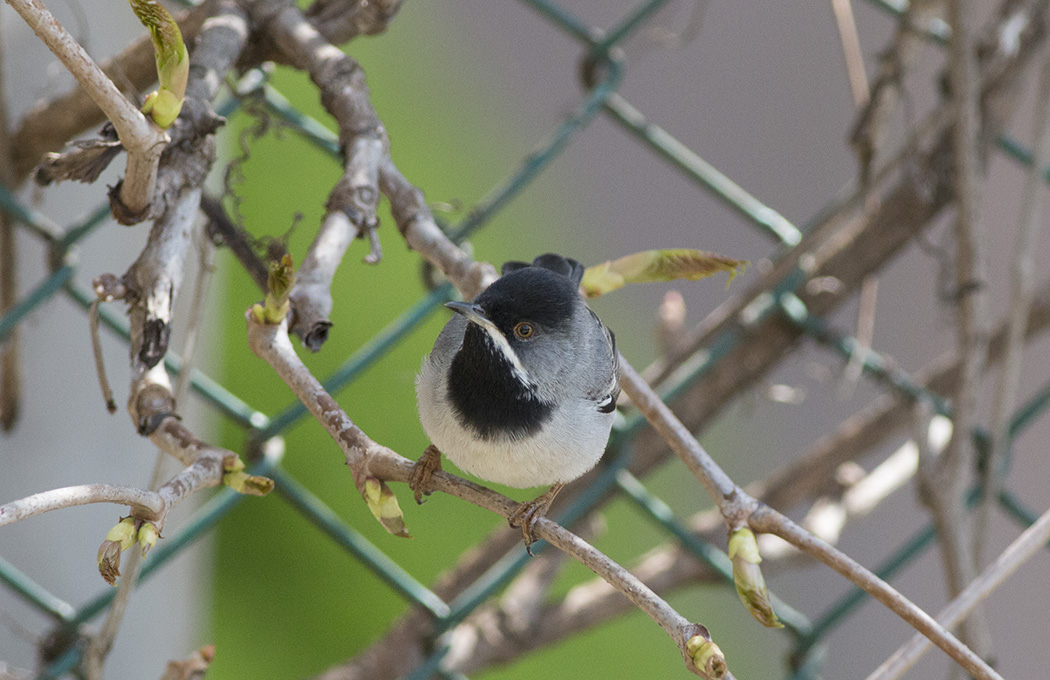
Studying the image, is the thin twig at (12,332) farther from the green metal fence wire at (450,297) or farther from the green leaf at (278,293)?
the green leaf at (278,293)

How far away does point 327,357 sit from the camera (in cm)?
297

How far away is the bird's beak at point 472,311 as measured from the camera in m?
1.14

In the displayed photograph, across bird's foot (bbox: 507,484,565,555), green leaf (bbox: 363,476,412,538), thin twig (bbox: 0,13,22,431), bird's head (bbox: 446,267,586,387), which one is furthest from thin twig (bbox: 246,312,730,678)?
thin twig (bbox: 0,13,22,431)

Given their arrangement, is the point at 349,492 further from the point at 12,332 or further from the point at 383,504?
the point at 383,504

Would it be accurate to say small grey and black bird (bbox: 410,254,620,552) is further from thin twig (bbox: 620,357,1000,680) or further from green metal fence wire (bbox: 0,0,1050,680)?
green metal fence wire (bbox: 0,0,1050,680)

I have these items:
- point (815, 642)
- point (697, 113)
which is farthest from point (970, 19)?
point (697, 113)

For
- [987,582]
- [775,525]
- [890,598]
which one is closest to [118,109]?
[775,525]

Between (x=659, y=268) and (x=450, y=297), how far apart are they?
2.33 feet

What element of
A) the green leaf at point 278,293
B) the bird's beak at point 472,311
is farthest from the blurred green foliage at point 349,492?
the green leaf at point 278,293

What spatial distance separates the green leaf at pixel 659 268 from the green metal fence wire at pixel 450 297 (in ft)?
1.62

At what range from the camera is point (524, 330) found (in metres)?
1.24

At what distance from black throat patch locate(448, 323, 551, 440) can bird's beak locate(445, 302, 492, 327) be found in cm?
4

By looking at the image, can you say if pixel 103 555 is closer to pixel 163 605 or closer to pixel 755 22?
pixel 163 605

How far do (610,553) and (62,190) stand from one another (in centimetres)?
203
